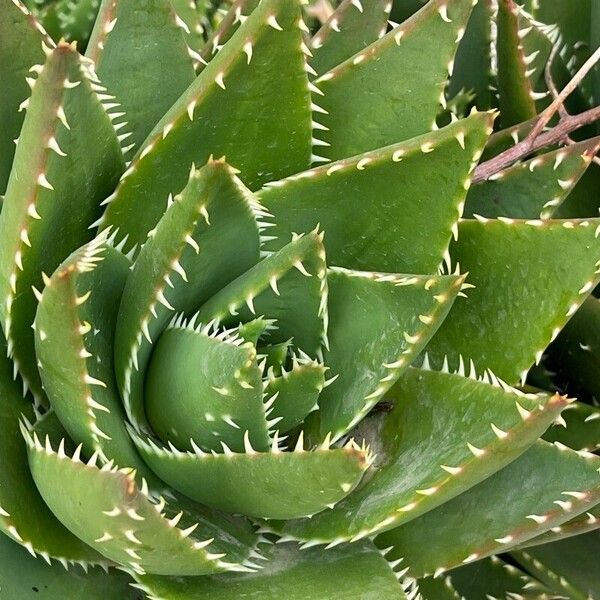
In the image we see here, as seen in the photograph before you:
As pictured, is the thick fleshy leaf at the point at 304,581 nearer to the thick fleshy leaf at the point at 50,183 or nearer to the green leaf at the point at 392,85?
the thick fleshy leaf at the point at 50,183

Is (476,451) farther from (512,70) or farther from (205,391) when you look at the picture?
(512,70)

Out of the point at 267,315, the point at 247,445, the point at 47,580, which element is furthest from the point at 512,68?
the point at 47,580

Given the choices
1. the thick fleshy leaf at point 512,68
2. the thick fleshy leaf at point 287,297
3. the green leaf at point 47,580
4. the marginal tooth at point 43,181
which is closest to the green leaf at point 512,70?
the thick fleshy leaf at point 512,68

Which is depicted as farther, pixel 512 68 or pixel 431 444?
pixel 512 68

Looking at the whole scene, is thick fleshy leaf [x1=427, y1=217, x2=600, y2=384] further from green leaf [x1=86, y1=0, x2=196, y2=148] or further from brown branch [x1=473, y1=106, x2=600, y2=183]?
green leaf [x1=86, y1=0, x2=196, y2=148]

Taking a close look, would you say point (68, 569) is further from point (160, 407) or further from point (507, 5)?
point (507, 5)

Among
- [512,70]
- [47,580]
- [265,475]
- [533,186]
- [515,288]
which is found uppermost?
[512,70]
